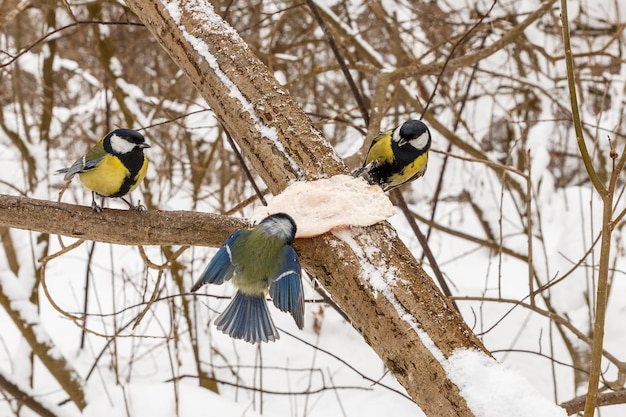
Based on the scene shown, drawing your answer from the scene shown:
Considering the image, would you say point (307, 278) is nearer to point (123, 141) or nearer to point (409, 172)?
point (409, 172)

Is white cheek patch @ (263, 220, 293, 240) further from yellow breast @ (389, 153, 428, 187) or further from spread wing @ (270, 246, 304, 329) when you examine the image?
yellow breast @ (389, 153, 428, 187)

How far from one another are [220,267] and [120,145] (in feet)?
1.94

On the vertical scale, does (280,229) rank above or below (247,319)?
above

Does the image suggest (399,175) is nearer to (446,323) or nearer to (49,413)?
(446,323)

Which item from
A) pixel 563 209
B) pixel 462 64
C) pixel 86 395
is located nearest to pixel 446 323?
pixel 462 64

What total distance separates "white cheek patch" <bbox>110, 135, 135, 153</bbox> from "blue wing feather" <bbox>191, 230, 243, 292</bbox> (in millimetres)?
521

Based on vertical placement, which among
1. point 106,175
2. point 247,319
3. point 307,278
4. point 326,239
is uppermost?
point 307,278

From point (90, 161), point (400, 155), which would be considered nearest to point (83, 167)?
point (90, 161)

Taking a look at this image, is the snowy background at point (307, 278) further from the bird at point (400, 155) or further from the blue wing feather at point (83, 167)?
the blue wing feather at point (83, 167)

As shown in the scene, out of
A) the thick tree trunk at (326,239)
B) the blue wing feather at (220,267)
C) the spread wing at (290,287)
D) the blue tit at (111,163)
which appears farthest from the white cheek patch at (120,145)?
the spread wing at (290,287)

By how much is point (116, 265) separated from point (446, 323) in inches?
186

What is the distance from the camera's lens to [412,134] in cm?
194

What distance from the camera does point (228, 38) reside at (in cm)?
186

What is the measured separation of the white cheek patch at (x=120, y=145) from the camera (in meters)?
1.82
